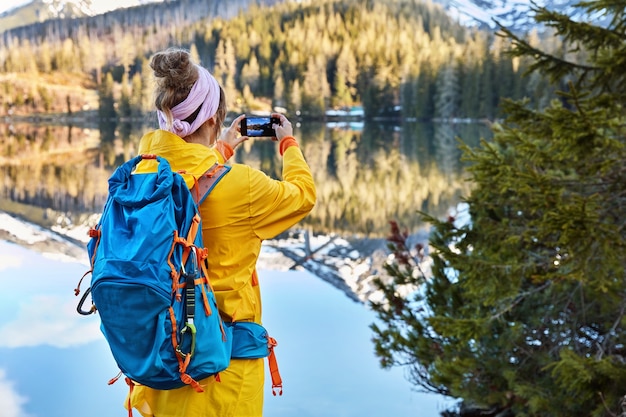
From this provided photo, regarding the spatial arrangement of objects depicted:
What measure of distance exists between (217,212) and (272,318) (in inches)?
375

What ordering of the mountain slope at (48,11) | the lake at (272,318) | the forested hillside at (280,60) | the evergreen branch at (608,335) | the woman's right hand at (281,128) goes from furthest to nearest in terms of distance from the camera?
1. the mountain slope at (48,11)
2. the forested hillside at (280,60)
3. the lake at (272,318)
4. the evergreen branch at (608,335)
5. the woman's right hand at (281,128)

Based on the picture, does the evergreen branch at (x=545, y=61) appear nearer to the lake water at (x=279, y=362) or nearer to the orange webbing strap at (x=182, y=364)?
the orange webbing strap at (x=182, y=364)

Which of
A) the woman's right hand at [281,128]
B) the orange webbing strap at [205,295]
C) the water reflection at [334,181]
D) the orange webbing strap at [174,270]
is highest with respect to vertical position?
the woman's right hand at [281,128]

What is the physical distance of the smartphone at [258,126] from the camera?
220cm

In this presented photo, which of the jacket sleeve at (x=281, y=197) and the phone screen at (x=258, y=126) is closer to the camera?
the jacket sleeve at (x=281, y=197)

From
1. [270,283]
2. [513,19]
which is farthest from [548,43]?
[513,19]

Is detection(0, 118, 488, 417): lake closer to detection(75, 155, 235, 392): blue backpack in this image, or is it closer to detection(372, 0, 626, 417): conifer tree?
detection(372, 0, 626, 417): conifer tree

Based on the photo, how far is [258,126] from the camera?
222 centimetres

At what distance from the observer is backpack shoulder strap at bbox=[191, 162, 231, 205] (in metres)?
1.83

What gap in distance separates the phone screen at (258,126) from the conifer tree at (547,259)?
1.79 m

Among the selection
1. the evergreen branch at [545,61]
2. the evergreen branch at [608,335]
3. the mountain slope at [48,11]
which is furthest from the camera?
the mountain slope at [48,11]

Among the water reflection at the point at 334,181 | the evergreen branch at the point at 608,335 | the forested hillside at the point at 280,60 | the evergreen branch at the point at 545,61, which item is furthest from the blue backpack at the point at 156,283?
the forested hillside at the point at 280,60

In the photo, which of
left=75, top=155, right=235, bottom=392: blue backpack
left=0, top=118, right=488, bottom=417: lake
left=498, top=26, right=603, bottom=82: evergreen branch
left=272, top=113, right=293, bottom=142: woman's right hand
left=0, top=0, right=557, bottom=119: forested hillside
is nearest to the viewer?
left=75, top=155, right=235, bottom=392: blue backpack

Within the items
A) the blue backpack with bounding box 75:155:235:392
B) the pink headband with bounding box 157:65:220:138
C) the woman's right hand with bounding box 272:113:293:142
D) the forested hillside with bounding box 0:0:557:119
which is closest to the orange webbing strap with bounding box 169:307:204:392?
the blue backpack with bounding box 75:155:235:392
